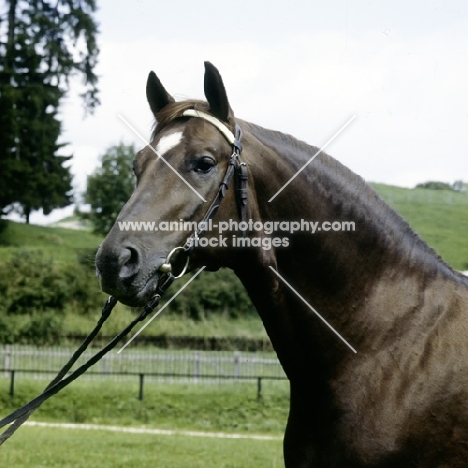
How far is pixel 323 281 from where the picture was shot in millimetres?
3762

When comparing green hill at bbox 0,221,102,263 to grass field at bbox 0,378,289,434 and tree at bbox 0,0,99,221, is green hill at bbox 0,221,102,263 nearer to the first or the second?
tree at bbox 0,0,99,221

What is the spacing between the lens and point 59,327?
97.3ft

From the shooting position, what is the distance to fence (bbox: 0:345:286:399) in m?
23.0

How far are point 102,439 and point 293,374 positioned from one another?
38.7 ft

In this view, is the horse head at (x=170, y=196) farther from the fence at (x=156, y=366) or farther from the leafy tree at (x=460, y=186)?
the leafy tree at (x=460, y=186)

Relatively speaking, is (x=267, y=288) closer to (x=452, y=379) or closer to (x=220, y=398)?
(x=452, y=379)

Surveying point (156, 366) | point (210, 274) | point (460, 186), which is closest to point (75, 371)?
point (156, 366)

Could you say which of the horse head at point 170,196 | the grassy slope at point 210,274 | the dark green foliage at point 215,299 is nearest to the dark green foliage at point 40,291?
the grassy slope at point 210,274

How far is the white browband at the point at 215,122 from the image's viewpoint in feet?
12.0

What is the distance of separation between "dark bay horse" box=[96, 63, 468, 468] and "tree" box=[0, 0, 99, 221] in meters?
39.1

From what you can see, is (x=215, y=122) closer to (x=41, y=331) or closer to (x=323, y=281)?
(x=323, y=281)

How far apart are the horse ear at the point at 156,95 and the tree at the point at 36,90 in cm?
3870

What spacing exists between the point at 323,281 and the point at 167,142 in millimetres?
1044

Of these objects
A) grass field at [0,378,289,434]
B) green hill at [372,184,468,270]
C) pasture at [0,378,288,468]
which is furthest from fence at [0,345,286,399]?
green hill at [372,184,468,270]
